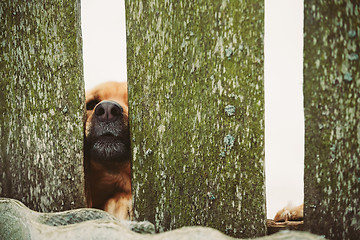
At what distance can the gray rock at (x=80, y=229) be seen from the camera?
28.5 inches

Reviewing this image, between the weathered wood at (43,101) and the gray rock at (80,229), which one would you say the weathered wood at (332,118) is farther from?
the weathered wood at (43,101)

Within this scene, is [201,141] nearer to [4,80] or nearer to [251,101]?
[251,101]

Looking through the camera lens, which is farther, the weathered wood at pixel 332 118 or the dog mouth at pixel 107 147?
the dog mouth at pixel 107 147

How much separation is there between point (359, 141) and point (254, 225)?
0.46 meters

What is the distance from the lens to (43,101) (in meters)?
1.17

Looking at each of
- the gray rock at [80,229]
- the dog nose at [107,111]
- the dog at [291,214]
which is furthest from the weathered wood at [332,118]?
the dog nose at [107,111]

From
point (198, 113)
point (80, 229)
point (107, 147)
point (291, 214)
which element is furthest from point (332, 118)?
point (107, 147)

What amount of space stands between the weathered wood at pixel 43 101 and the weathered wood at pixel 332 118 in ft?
3.05

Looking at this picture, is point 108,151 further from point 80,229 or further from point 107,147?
point 80,229

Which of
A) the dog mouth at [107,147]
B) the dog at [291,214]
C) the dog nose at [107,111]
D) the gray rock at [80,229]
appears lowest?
the dog at [291,214]

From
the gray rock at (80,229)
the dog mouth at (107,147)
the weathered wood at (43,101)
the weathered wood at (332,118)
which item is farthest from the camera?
the dog mouth at (107,147)

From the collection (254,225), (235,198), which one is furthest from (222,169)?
(254,225)

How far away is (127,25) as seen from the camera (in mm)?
1063

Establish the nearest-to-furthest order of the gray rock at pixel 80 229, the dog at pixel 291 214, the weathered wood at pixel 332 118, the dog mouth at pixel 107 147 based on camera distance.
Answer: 1. the gray rock at pixel 80 229
2. the weathered wood at pixel 332 118
3. the dog mouth at pixel 107 147
4. the dog at pixel 291 214
